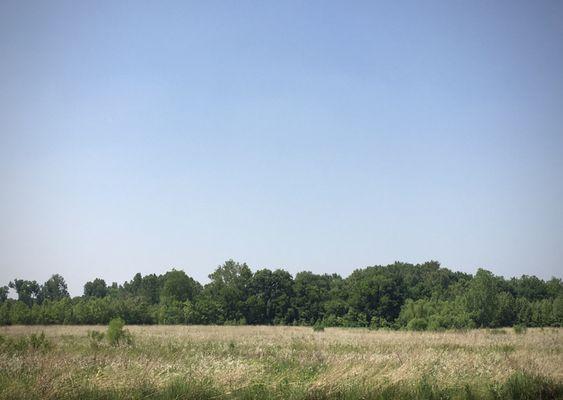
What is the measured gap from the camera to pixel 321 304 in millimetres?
78625

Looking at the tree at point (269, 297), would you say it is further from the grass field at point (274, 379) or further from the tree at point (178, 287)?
the grass field at point (274, 379)

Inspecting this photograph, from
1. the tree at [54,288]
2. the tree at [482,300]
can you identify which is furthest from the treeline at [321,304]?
the tree at [54,288]

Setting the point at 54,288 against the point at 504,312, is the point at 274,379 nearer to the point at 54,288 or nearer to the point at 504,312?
the point at 504,312

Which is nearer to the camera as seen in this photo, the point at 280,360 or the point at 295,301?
the point at 280,360

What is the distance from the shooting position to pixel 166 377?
41.0ft

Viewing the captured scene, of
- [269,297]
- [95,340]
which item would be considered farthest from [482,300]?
[269,297]

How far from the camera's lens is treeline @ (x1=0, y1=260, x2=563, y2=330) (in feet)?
165

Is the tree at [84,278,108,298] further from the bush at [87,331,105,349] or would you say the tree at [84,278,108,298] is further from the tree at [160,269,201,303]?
the bush at [87,331,105,349]

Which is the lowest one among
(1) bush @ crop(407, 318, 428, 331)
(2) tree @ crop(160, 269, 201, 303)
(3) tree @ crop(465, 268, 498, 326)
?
(1) bush @ crop(407, 318, 428, 331)

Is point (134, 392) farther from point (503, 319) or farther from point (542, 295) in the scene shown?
point (542, 295)

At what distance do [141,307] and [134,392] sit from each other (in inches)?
2144

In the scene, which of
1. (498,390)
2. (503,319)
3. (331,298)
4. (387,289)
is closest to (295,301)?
(331,298)

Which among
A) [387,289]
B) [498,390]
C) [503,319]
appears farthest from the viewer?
[387,289]

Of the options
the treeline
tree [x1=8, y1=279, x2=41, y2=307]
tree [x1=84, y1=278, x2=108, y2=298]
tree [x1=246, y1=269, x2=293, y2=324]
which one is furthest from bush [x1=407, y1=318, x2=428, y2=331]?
tree [x1=84, y1=278, x2=108, y2=298]
